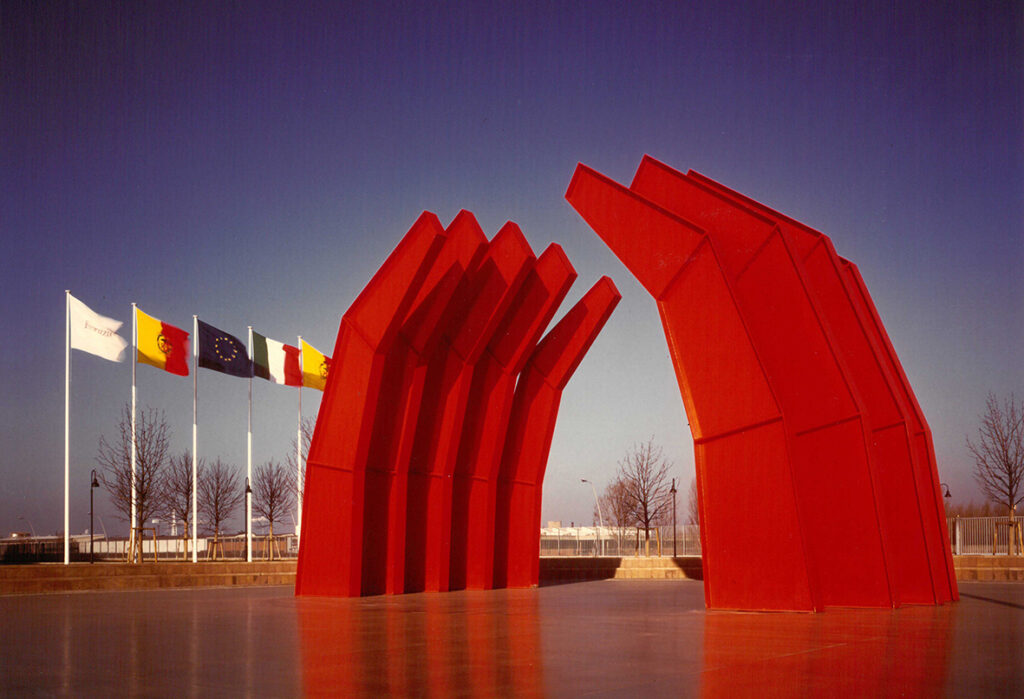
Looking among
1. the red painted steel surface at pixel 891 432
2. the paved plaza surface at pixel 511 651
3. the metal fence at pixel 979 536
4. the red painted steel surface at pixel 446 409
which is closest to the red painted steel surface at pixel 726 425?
the paved plaza surface at pixel 511 651

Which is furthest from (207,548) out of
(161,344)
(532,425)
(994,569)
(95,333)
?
(994,569)

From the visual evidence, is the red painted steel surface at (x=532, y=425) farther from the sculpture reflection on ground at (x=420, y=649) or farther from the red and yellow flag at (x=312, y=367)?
the red and yellow flag at (x=312, y=367)

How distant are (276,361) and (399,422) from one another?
16.2 meters

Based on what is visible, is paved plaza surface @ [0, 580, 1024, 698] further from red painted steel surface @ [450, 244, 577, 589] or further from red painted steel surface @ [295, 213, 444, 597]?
red painted steel surface @ [450, 244, 577, 589]

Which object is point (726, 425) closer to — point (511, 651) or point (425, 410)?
point (511, 651)

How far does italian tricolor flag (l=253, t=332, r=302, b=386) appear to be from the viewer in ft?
114

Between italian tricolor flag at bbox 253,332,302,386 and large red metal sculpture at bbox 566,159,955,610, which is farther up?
italian tricolor flag at bbox 253,332,302,386

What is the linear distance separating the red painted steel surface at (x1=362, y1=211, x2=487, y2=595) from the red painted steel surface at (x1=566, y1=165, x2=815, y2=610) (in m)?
4.73

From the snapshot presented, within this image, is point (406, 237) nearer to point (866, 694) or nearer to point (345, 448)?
point (345, 448)

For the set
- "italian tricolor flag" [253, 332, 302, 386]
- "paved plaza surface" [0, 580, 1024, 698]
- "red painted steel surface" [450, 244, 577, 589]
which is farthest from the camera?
"italian tricolor flag" [253, 332, 302, 386]

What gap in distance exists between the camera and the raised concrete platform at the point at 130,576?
22781 millimetres

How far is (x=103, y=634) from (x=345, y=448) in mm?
7393

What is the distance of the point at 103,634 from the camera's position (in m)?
12.0

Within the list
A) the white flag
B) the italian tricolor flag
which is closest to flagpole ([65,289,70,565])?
the white flag
